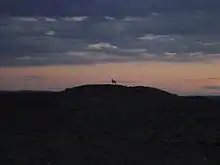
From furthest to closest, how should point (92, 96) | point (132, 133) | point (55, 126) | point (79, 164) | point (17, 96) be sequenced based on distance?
point (17, 96)
point (92, 96)
point (55, 126)
point (132, 133)
point (79, 164)

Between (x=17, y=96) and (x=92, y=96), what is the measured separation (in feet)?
55.5

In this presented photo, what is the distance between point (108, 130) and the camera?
35750 mm

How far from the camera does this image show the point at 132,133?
3375 cm

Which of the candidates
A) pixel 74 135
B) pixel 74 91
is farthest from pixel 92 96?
pixel 74 135

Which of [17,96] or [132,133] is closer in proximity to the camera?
[132,133]

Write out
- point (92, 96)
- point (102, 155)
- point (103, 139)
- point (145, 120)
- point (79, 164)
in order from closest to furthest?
point (79, 164)
point (102, 155)
point (103, 139)
point (145, 120)
point (92, 96)

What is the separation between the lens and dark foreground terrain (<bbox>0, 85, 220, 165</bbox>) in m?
24.4

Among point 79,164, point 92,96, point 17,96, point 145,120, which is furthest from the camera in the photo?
point 17,96

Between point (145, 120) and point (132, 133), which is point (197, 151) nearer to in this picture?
point (132, 133)

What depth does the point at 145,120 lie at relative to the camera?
42.0 m

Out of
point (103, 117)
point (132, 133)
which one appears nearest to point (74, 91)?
point (103, 117)

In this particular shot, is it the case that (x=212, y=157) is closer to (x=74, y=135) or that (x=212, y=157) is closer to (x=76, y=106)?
(x=74, y=135)

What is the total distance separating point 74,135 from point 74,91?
2457cm

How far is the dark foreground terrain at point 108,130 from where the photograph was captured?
24.4 m
